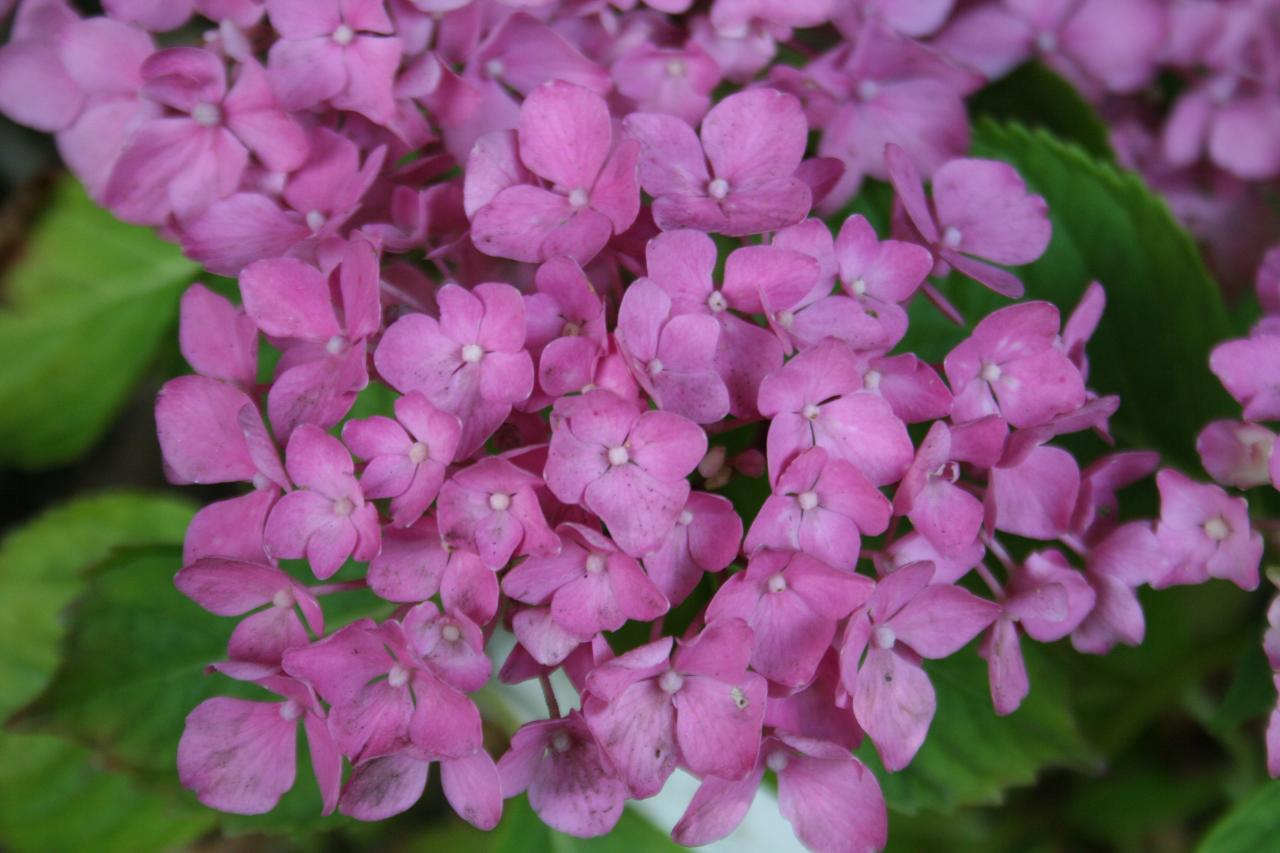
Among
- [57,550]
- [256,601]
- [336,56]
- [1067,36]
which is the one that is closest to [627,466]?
[256,601]

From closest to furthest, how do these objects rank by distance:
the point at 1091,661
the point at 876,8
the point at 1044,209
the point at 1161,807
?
the point at 1044,209 < the point at 876,8 < the point at 1091,661 < the point at 1161,807

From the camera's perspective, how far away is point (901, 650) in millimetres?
661

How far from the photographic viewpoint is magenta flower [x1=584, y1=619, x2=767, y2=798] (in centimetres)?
58

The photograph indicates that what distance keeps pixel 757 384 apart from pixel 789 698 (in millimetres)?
171

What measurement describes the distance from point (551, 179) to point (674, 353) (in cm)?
14

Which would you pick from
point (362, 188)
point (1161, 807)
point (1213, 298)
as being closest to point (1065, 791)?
point (1161, 807)

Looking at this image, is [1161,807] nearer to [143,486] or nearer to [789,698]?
[789,698]

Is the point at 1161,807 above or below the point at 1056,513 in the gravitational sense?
below

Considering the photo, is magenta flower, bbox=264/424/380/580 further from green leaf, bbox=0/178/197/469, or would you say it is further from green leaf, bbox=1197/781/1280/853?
green leaf, bbox=0/178/197/469

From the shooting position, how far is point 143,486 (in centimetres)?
158

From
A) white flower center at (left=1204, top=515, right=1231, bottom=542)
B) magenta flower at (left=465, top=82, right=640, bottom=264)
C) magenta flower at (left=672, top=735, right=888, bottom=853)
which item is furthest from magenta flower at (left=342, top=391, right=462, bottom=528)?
white flower center at (left=1204, top=515, right=1231, bottom=542)

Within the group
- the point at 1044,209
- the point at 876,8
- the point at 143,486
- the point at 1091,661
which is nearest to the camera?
the point at 1044,209

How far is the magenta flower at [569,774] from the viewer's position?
62cm

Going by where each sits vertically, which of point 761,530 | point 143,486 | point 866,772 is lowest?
point 143,486
